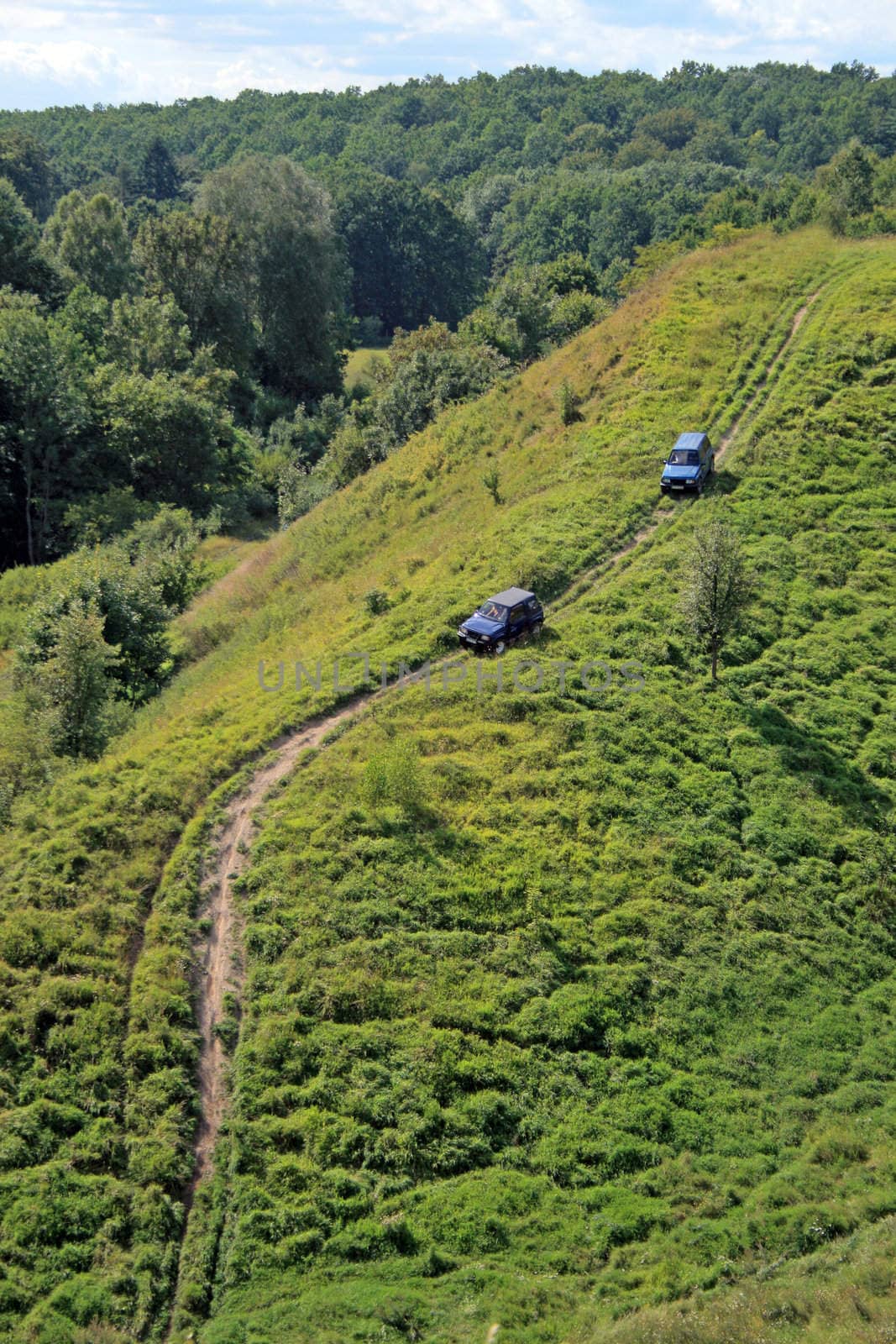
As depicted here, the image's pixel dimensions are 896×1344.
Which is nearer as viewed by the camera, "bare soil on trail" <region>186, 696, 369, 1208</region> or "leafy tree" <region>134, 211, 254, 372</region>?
"bare soil on trail" <region>186, 696, 369, 1208</region>

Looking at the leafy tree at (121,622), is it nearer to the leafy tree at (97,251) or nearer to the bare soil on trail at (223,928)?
the bare soil on trail at (223,928)

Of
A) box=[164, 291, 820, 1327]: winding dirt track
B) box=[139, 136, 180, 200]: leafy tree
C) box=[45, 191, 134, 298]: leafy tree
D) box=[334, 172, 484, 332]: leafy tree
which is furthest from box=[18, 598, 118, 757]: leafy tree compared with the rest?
box=[139, 136, 180, 200]: leafy tree

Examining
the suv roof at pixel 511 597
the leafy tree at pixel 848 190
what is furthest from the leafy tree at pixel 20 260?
the suv roof at pixel 511 597

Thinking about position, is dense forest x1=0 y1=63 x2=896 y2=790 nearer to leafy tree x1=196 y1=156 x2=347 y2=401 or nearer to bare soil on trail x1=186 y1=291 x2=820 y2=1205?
leafy tree x1=196 y1=156 x2=347 y2=401

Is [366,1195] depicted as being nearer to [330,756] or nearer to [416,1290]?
[416,1290]

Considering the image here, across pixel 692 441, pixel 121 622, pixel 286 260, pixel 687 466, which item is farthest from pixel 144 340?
pixel 687 466

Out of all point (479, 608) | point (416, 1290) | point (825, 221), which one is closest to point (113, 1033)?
point (416, 1290)

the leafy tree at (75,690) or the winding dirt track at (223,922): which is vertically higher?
the leafy tree at (75,690)

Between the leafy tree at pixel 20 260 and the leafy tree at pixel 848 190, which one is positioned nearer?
the leafy tree at pixel 848 190
